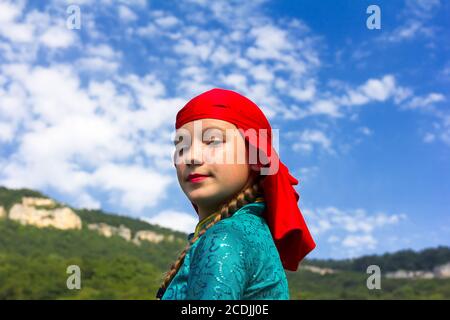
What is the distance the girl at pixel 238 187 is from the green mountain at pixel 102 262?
139 ft

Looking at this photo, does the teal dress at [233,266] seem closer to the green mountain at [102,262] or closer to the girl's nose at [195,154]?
the girl's nose at [195,154]

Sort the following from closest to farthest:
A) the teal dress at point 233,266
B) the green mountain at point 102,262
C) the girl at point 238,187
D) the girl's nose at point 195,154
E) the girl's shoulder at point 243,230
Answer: the teal dress at point 233,266, the girl's shoulder at point 243,230, the girl at point 238,187, the girl's nose at point 195,154, the green mountain at point 102,262

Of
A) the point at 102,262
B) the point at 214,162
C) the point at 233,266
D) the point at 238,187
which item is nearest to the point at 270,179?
the point at 238,187

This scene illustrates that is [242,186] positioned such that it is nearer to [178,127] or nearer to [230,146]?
[230,146]

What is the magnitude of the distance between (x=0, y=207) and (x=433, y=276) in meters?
57.6

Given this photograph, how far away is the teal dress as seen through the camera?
2049mm

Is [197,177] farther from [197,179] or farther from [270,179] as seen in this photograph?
[270,179]

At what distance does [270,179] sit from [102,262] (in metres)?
57.3

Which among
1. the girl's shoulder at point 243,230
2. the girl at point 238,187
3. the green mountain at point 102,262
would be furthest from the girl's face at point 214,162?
the green mountain at point 102,262

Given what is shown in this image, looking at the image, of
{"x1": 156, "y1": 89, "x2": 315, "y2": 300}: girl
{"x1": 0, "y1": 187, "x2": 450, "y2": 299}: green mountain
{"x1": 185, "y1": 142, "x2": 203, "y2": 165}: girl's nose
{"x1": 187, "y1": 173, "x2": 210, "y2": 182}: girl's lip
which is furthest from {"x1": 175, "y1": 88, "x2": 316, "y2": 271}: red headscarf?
{"x1": 0, "y1": 187, "x2": 450, "y2": 299}: green mountain

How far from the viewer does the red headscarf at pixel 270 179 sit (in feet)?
8.14

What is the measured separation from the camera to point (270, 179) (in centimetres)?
250

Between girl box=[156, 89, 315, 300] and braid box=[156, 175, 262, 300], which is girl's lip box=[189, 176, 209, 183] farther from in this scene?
braid box=[156, 175, 262, 300]

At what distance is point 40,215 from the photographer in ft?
281
